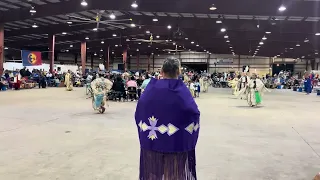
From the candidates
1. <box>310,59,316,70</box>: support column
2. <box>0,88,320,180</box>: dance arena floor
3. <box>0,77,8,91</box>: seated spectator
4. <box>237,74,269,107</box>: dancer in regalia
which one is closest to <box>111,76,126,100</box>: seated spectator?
<box>237,74,269,107</box>: dancer in regalia

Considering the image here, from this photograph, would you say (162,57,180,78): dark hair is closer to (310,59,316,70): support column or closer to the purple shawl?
the purple shawl

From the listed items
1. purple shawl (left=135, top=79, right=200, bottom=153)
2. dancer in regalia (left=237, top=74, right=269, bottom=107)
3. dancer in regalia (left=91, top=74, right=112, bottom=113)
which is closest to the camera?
purple shawl (left=135, top=79, right=200, bottom=153)

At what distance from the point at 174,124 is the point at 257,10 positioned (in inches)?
466

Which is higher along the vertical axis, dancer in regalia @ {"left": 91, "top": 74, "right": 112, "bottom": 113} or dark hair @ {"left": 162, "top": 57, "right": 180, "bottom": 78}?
dark hair @ {"left": 162, "top": 57, "right": 180, "bottom": 78}

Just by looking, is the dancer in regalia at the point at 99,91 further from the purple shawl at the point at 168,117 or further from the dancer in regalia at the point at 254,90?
the purple shawl at the point at 168,117

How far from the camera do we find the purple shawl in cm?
185

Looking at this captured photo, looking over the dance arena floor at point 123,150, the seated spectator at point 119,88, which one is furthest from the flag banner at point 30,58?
the dance arena floor at point 123,150

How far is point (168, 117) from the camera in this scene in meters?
1.85

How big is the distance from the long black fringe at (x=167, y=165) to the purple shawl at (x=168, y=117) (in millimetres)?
56

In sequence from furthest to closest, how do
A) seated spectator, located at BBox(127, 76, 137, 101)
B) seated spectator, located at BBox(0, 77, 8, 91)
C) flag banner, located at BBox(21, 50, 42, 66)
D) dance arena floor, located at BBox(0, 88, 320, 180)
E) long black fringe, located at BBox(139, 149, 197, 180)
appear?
flag banner, located at BBox(21, 50, 42, 66)
seated spectator, located at BBox(0, 77, 8, 91)
seated spectator, located at BBox(127, 76, 137, 101)
dance arena floor, located at BBox(0, 88, 320, 180)
long black fringe, located at BBox(139, 149, 197, 180)

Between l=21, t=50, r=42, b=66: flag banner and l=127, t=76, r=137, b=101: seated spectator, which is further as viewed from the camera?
l=21, t=50, r=42, b=66: flag banner

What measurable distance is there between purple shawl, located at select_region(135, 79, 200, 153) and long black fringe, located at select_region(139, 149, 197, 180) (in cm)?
6

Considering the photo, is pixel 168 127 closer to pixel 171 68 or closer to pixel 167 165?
pixel 167 165

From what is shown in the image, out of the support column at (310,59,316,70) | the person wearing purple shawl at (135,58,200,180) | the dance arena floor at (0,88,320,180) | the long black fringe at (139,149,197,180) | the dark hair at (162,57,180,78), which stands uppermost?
the support column at (310,59,316,70)
